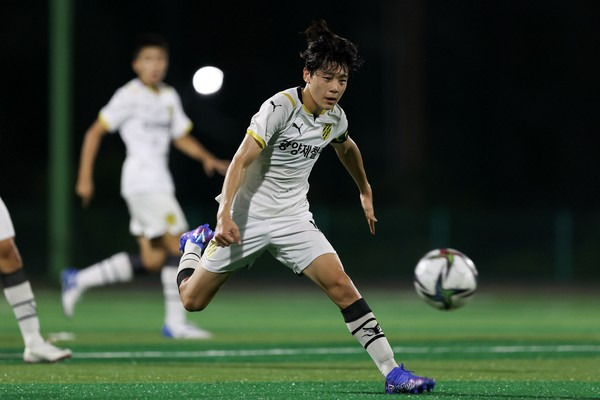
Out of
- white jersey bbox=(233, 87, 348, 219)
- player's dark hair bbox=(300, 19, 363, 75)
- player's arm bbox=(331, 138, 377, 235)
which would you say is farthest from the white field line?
player's dark hair bbox=(300, 19, 363, 75)

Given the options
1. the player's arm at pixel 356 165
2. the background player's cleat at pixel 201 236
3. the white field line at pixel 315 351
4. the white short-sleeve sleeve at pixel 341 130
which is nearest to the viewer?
the white short-sleeve sleeve at pixel 341 130

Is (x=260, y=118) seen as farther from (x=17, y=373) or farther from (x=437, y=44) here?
(x=437, y=44)

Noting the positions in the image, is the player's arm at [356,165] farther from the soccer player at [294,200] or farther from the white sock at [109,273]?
the white sock at [109,273]

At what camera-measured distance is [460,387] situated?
9.30 meters

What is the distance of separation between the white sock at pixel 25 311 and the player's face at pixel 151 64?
3552 millimetres

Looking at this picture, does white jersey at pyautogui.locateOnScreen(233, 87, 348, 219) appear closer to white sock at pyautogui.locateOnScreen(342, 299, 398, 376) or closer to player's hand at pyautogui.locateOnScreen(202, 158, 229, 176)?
white sock at pyautogui.locateOnScreen(342, 299, 398, 376)

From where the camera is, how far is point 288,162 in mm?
9172

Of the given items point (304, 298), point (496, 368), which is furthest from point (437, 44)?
point (496, 368)

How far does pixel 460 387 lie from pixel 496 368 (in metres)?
1.67

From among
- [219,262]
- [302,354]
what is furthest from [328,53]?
[302,354]

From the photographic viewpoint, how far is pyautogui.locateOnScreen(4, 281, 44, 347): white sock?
430 inches

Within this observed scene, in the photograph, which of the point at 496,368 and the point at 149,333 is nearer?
the point at 496,368

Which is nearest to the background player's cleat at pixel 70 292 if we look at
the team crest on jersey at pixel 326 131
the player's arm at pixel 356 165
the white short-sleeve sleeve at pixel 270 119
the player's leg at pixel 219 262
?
the player's leg at pixel 219 262

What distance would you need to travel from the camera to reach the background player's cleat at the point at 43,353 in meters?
10.9
